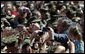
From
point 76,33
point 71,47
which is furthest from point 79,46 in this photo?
point 71,47

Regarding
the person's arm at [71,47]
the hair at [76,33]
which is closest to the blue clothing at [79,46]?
the hair at [76,33]

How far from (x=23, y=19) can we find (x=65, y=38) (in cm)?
372

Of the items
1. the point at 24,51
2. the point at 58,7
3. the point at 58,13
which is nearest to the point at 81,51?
the point at 24,51

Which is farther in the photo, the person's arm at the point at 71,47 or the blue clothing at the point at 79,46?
the blue clothing at the point at 79,46

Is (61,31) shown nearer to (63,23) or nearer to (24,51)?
(63,23)

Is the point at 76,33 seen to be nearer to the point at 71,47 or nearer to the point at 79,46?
the point at 79,46

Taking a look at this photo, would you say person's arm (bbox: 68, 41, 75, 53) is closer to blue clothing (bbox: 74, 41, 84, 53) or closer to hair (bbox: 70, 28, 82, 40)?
blue clothing (bbox: 74, 41, 84, 53)

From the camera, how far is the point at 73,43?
5602 mm

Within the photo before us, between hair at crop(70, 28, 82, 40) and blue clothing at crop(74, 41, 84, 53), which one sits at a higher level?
hair at crop(70, 28, 82, 40)

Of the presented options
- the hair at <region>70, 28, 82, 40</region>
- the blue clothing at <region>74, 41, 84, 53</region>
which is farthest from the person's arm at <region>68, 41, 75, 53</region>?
the hair at <region>70, 28, 82, 40</region>

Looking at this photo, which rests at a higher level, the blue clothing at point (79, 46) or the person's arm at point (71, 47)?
the person's arm at point (71, 47)

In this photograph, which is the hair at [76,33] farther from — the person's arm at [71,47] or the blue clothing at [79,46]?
the person's arm at [71,47]

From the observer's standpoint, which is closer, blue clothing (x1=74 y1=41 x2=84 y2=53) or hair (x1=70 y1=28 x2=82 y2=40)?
blue clothing (x1=74 y1=41 x2=84 y2=53)

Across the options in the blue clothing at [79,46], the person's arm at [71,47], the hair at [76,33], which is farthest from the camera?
the hair at [76,33]
